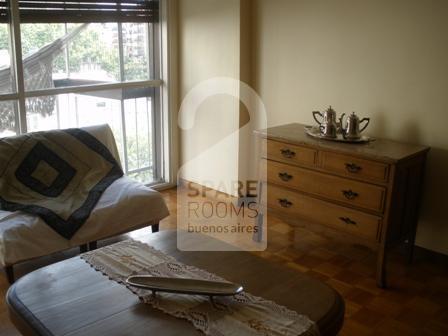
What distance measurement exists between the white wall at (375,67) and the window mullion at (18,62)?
1.67 metres

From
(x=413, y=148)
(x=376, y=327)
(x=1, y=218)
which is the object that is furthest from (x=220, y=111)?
(x=376, y=327)

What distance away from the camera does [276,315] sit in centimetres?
159

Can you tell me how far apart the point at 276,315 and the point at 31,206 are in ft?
5.53

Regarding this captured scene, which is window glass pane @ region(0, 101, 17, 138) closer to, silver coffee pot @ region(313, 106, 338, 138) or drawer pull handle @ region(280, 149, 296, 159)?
drawer pull handle @ region(280, 149, 296, 159)

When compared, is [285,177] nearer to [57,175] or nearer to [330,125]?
[330,125]

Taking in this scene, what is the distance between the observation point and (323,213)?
284 centimetres

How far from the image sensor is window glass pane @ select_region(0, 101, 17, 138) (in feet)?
10.6

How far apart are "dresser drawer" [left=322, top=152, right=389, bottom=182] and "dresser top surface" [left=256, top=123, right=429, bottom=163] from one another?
0.04 m

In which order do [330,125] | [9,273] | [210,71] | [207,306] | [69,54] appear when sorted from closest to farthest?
[207,306] < [9,273] < [330,125] < [69,54] < [210,71]

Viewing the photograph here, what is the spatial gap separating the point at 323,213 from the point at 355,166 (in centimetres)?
36

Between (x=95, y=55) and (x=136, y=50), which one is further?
(x=136, y=50)
